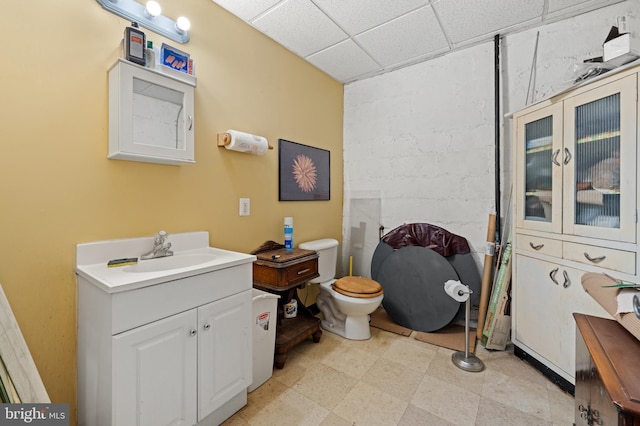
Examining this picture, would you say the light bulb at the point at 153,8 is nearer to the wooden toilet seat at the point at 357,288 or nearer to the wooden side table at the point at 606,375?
the wooden toilet seat at the point at 357,288

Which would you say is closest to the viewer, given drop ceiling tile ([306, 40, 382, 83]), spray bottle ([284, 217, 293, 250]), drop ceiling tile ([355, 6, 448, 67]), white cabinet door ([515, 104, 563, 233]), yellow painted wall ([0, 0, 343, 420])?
yellow painted wall ([0, 0, 343, 420])

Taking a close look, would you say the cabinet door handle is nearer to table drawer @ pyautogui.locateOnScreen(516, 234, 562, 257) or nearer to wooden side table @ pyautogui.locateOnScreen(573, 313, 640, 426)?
table drawer @ pyautogui.locateOnScreen(516, 234, 562, 257)

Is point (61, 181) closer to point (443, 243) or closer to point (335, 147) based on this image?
point (335, 147)

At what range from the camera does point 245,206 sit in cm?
217

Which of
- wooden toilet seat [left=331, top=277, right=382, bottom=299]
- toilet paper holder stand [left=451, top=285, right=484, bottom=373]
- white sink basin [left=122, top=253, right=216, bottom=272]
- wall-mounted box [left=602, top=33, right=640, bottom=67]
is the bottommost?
toilet paper holder stand [left=451, top=285, right=484, bottom=373]

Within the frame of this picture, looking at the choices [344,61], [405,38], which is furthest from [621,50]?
[344,61]

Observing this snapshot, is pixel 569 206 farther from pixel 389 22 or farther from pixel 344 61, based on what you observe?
pixel 344 61

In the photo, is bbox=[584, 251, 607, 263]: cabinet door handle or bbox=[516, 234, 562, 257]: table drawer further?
bbox=[516, 234, 562, 257]: table drawer

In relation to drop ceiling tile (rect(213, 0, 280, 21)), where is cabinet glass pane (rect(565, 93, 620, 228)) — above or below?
below

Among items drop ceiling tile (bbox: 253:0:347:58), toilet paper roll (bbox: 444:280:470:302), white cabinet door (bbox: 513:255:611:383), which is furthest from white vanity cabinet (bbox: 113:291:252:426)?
drop ceiling tile (bbox: 253:0:347:58)

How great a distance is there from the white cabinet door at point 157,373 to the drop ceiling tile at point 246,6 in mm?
2046

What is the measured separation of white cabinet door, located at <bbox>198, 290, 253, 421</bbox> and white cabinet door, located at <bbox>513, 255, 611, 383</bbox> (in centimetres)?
190

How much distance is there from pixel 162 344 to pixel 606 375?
4.98 ft

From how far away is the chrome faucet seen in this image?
1569 millimetres
